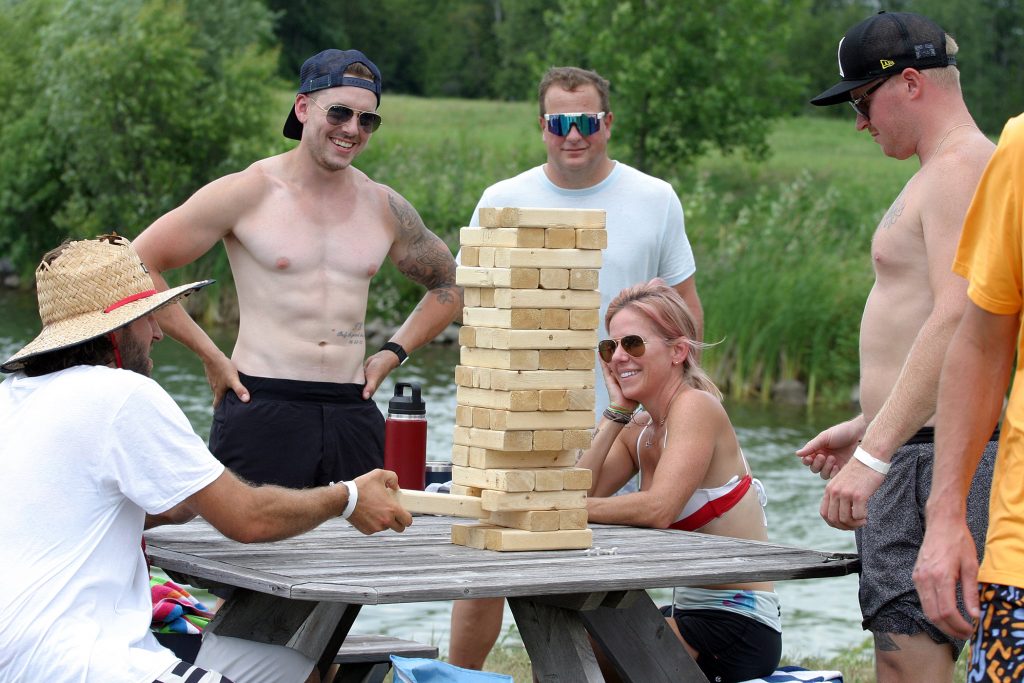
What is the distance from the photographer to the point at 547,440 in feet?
12.7

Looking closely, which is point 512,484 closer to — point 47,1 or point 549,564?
point 549,564

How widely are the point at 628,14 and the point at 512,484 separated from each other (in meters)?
24.8

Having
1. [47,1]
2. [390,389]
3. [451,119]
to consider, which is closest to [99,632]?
[390,389]

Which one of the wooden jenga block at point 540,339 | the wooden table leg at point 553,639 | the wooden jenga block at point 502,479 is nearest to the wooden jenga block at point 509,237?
the wooden jenga block at point 540,339

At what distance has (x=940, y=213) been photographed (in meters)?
3.56

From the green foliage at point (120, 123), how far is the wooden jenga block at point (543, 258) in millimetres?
25141

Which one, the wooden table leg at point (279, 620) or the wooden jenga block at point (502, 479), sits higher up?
the wooden jenga block at point (502, 479)

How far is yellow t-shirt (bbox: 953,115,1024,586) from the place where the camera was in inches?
103

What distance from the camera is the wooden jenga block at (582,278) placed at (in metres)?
3.88

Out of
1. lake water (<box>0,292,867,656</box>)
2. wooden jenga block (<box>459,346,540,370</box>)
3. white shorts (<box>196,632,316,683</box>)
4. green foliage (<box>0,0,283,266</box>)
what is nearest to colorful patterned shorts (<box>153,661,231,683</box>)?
white shorts (<box>196,632,316,683</box>)

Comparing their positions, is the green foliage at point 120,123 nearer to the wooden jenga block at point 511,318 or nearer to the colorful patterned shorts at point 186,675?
the wooden jenga block at point 511,318

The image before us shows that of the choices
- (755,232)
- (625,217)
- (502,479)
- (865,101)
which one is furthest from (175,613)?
(755,232)

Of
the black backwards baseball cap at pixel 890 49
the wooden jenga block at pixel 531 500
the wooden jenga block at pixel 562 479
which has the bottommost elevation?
the wooden jenga block at pixel 531 500

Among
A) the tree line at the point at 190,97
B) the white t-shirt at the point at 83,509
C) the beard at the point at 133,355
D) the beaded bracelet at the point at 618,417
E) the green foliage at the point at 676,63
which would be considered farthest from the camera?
the tree line at the point at 190,97
